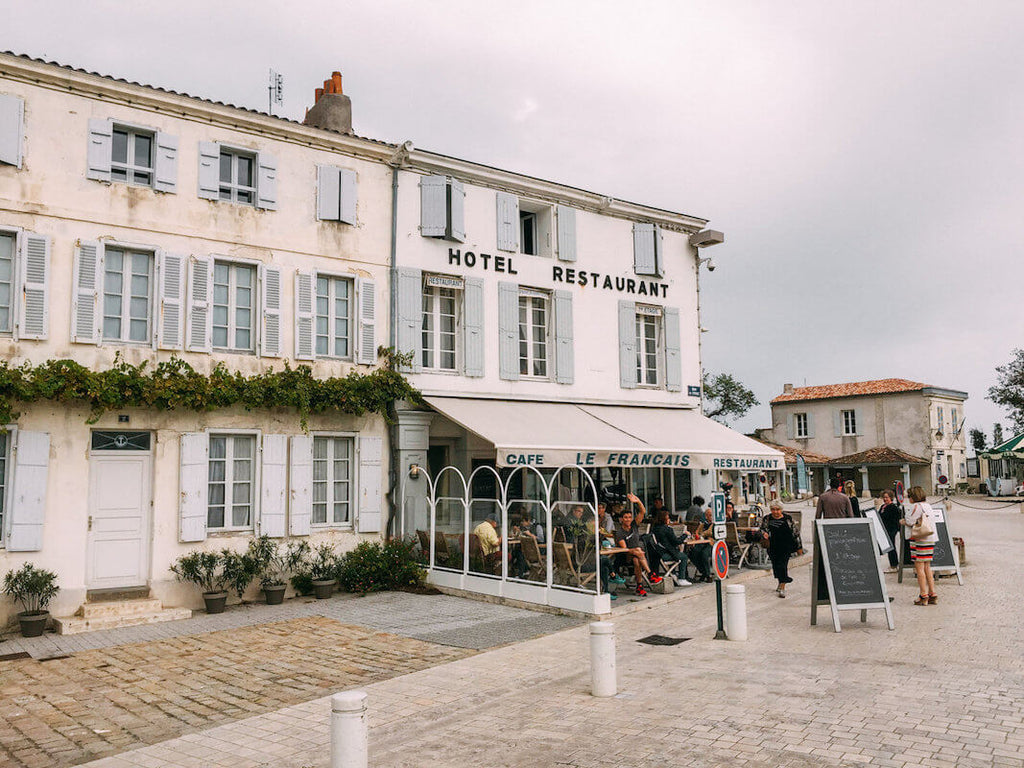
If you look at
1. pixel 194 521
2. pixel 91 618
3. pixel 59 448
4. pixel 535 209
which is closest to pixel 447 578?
pixel 194 521

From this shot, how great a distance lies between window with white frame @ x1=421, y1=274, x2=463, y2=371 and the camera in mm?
14258

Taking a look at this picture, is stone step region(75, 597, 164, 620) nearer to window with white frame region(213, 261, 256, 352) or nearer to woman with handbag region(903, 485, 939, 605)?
window with white frame region(213, 261, 256, 352)

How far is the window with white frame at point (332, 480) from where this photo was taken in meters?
12.8

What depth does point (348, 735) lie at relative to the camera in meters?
4.93

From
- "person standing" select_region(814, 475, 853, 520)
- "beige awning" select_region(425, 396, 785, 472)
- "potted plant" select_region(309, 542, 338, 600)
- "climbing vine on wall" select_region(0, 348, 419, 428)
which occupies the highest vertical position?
"climbing vine on wall" select_region(0, 348, 419, 428)

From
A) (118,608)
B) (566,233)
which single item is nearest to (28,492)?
(118,608)

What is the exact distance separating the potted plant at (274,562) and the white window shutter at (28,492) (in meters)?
2.81

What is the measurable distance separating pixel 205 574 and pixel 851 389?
140 feet

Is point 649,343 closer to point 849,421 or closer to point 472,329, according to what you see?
point 472,329

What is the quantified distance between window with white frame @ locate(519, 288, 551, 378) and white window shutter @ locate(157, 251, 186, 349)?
615 cm

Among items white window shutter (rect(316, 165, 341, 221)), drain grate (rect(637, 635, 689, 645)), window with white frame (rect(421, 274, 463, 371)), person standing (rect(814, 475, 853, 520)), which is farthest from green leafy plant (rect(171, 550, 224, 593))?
person standing (rect(814, 475, 853, 520))

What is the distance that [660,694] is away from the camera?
689 cm

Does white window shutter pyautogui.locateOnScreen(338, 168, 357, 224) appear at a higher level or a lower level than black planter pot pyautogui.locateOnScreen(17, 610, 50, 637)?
higher

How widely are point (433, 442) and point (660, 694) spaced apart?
8499 millimetres
